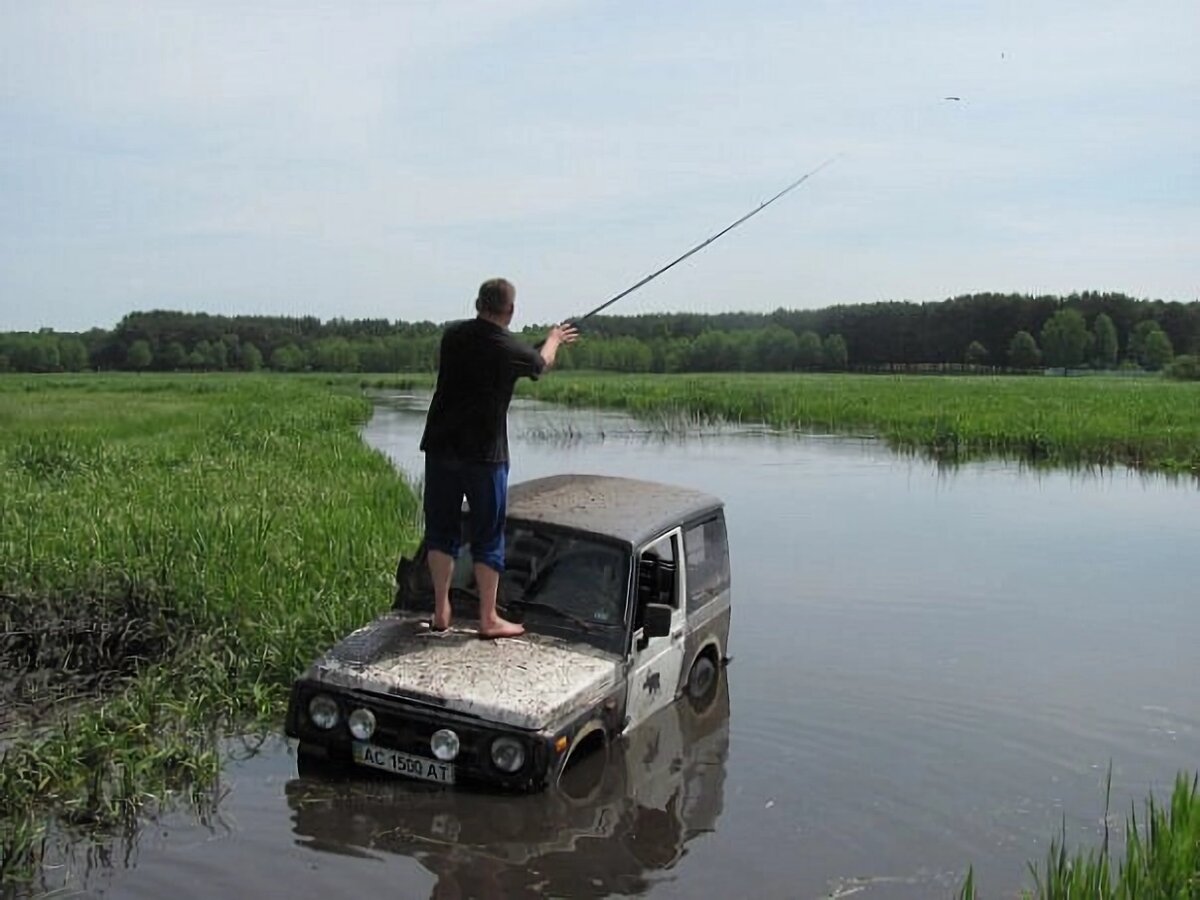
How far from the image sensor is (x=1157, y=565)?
49.4 feet

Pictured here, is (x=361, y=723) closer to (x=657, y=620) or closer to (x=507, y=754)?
(x=507, y=754)

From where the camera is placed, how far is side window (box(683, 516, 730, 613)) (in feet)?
27.3

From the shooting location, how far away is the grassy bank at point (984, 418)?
2858 cm

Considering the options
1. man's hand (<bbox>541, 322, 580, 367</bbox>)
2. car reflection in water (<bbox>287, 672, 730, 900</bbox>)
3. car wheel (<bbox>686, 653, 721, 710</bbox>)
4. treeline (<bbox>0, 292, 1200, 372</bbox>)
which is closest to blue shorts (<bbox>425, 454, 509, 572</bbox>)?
man's hand (<bbox>541, 322, 580, 367</bbox>)

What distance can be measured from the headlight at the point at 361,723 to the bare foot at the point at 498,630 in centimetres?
82

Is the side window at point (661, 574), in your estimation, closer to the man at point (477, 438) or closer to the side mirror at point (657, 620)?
the side mirror at point (657, 620)

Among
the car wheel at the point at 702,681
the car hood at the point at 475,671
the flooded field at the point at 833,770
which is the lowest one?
the flooded field at the point at 833,770

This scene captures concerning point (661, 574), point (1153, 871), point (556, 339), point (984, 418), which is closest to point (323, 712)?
point (661, 574)

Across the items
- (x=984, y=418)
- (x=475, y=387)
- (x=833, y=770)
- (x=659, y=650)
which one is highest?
(x=475, y=387)

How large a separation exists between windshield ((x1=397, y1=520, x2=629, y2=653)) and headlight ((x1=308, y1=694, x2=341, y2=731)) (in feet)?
3.47

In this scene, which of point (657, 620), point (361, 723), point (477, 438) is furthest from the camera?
point (477, 438)

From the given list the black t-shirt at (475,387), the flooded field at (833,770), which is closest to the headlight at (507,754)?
the flooded field at (833,770)

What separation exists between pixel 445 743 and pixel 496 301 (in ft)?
7.97

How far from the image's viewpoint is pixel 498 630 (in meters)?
7.12
